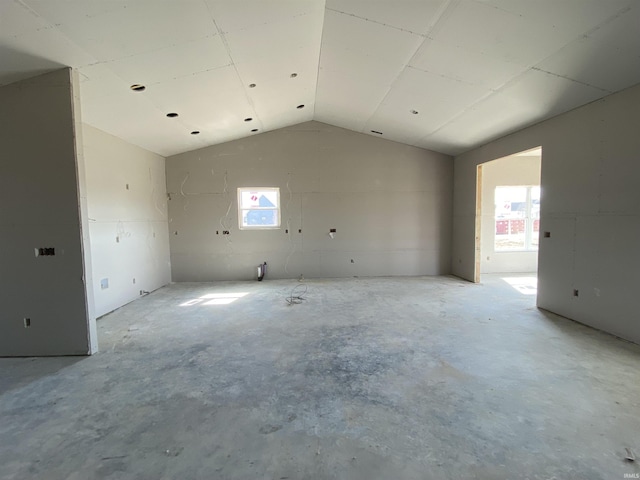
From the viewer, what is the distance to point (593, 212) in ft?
11.8

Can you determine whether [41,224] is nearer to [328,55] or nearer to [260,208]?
[328,55]

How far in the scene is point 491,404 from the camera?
7.15ft

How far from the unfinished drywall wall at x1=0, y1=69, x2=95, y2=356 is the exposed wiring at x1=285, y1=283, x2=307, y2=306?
2640mm

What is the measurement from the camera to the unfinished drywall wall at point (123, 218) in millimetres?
4285

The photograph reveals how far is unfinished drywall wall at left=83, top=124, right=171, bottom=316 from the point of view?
429cm

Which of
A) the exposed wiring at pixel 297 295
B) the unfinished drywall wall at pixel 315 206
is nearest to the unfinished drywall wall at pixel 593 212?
the unfinished drywall wall at pixel 315 206

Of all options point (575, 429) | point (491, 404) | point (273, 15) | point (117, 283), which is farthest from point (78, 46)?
point (575, 429)

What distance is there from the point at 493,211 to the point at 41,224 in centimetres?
803

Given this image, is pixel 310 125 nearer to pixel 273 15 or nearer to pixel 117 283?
pixel 273 15

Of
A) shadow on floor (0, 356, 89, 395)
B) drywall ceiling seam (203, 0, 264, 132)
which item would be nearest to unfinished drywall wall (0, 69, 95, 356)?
shadow on floor (0, 356, 89, 395)

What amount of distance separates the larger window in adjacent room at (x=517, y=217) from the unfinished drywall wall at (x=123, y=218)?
7496 millimetres

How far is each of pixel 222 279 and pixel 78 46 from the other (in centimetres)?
480

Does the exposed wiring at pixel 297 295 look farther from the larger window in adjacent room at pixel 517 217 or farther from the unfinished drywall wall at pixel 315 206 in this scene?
the larger window in adjacent room at pixel 517 217

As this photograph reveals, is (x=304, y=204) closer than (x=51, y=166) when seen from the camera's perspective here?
No
